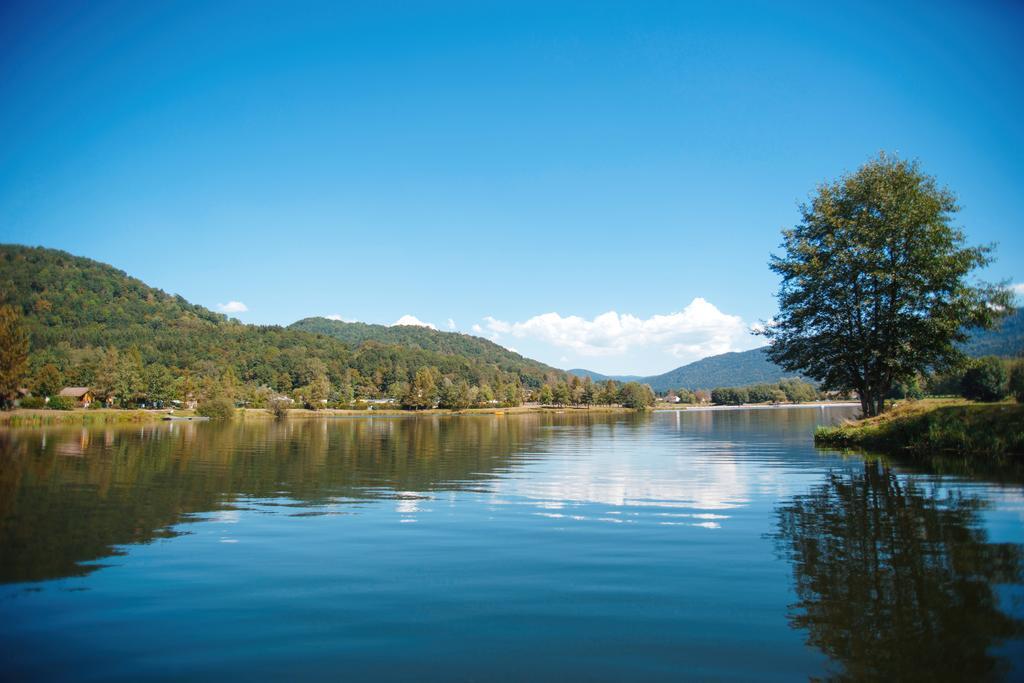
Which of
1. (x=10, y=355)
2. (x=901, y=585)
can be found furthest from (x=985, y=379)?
(x=10, y=355)

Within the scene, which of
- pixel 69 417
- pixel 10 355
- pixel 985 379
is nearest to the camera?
pixel 10 355

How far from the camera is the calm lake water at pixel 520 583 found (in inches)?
282

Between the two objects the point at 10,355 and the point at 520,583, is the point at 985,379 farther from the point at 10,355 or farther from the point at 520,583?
the point at 10,355

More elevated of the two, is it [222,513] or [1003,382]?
[1003,382]

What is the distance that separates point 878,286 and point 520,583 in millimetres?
35364

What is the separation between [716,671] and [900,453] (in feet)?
103

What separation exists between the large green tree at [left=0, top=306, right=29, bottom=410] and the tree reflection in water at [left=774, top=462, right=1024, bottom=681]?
377 ft

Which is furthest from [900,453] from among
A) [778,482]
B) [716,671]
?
[716,671]

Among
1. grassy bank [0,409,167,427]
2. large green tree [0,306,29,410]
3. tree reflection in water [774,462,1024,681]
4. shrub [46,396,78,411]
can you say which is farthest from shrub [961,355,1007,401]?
shrub [46,396,78,411]

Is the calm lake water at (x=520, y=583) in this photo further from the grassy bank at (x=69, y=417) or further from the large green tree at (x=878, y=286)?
the grassy bank at (x=69, y=417)

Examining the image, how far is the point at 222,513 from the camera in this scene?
696 inches

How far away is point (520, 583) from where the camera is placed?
34.2 feet

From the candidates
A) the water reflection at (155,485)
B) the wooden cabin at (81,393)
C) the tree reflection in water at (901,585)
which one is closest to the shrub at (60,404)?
the wooden cabin at (81,393)

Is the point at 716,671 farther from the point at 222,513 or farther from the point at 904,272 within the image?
the point at 904,272
